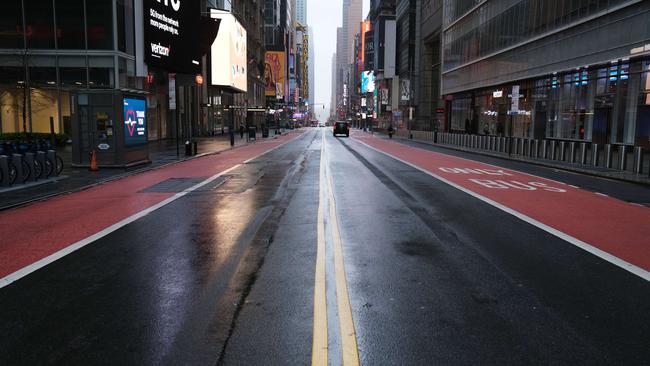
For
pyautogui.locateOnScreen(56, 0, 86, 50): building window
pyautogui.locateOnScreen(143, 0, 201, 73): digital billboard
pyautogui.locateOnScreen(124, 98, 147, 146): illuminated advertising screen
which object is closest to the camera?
pyautogui.locateOnScreen(124, 98, 147, 146): illuminated advertising screen

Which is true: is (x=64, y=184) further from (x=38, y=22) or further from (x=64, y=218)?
(x=38, y=22)

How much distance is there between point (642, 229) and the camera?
9641 millimetres

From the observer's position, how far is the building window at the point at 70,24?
33.0 meters

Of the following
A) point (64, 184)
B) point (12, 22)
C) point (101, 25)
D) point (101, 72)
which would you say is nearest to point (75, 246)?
point (64, 184)

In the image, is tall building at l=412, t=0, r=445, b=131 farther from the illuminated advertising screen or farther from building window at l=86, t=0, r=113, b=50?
the illuminated advertising screen

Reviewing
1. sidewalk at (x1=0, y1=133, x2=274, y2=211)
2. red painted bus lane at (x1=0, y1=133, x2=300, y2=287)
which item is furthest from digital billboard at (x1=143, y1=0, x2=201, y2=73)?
red painted bus lane at (x1=0, y1=133, x2=300, y2=287)

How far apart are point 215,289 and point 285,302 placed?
0.93m

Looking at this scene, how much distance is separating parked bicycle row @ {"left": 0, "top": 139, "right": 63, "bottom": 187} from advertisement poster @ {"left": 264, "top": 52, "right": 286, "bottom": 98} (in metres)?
115

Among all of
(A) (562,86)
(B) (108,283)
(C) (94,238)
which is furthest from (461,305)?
(A) (562,86)

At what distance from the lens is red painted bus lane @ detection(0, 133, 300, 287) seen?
7.80 metres

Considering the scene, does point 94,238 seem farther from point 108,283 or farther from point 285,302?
point 285,302

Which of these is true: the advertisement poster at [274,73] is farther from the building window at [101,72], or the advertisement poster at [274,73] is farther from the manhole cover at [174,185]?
the manhole cover at [174,185]

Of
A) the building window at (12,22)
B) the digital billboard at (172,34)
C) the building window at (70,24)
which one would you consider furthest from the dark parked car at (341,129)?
the building window at (12,22)

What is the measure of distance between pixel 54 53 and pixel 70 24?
204 cm
